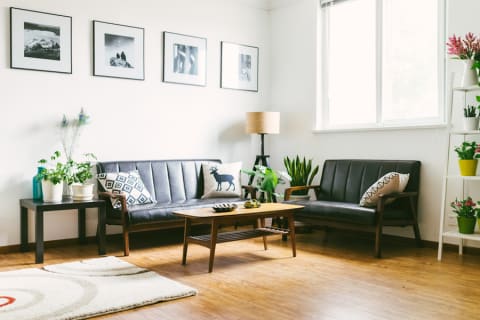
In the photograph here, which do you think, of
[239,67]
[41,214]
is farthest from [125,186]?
[239,67]

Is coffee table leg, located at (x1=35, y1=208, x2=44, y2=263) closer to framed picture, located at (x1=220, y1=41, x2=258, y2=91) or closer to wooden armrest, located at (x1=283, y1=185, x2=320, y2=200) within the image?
wooden armrest, located at (x1=283, y1=185, x2=320, y2=200)

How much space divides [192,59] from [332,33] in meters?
1.63

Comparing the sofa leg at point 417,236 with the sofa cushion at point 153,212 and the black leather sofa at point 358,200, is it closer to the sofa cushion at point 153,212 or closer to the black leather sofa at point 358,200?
the black leather sofa at point 358,200

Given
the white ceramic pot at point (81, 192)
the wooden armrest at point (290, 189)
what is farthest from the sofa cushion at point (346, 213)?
the white ceramic pot at point (81, 192)

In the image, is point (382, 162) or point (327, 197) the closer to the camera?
point (382, 162)

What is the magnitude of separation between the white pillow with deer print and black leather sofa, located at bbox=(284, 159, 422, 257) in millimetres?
604

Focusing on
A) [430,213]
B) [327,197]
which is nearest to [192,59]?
[327,197]

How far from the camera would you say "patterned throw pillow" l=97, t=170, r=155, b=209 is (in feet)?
14.9

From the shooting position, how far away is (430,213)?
15.0ft

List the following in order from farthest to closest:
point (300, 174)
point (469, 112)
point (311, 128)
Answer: point (311, 128) < point (300, 174) < point (469, 112)

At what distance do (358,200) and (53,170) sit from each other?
2.91 metres

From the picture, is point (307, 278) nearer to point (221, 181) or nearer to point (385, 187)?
point (385, 187)

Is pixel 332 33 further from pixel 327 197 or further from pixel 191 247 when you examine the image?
pixel 191 247

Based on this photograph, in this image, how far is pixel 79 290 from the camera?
3057mm
